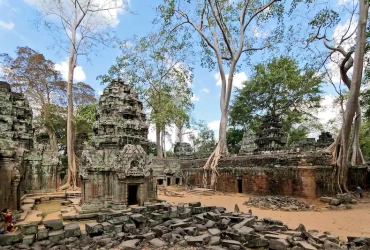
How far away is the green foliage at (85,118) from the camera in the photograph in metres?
24.1

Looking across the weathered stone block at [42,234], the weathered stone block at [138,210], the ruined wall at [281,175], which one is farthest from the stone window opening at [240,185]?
the weathered stone block at [42,234]

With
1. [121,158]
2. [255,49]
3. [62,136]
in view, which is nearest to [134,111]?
[121,158]

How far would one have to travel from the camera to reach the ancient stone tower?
11.0m

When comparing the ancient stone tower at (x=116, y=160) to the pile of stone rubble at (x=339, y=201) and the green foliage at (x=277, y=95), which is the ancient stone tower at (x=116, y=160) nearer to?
the pile of stone rubble at (x=339, y=201)

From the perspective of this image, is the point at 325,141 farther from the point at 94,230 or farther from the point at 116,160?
the point at 94,230

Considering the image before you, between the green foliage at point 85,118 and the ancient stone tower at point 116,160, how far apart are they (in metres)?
11.6

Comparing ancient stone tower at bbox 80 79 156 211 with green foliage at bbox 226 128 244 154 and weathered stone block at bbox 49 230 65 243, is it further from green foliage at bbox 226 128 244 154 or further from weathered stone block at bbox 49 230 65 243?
green foliage at bbox 226 128 244 154

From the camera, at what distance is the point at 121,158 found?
437 inches

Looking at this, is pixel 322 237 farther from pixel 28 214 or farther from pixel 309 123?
pixel 309 123

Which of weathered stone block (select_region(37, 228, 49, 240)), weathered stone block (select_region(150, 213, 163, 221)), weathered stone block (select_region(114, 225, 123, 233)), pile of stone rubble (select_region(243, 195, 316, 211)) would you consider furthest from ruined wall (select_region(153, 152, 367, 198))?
weathered stone block (select_region(37, 228, 49, 240))

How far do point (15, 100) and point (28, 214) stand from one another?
886 centimetres

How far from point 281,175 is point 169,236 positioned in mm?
9679

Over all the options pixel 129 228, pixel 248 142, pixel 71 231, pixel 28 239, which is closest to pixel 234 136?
pixel 248 142

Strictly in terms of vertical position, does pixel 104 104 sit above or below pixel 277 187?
above
